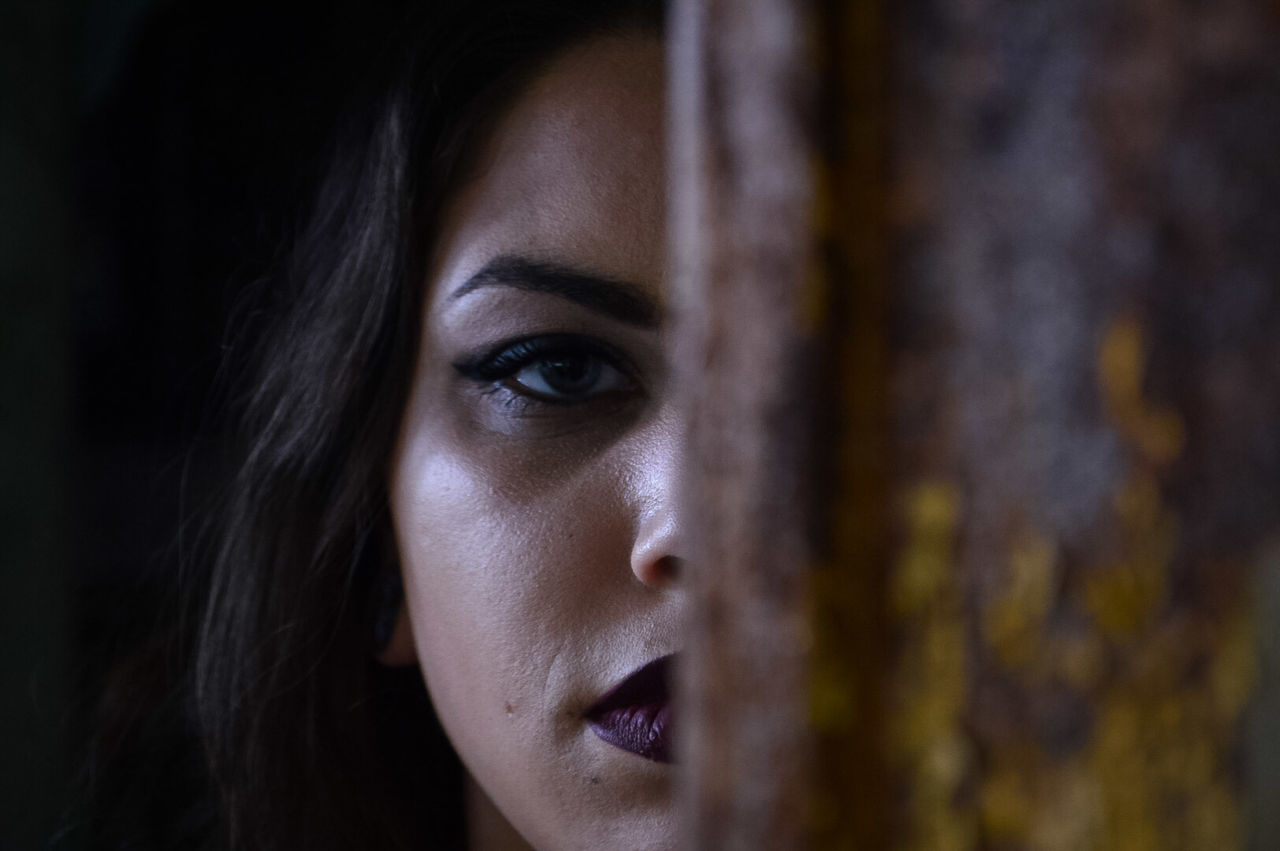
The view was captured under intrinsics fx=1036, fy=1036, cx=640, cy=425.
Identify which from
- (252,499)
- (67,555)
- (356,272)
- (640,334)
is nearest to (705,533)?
(640,334)

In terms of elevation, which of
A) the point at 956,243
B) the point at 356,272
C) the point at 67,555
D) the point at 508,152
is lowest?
the point at 67,555

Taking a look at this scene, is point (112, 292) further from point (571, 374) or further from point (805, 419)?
point (805, 419)

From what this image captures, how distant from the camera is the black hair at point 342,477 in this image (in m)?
A: 1.26

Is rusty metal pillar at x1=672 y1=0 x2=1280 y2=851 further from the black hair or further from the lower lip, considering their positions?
the black hair

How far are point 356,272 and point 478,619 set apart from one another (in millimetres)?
498

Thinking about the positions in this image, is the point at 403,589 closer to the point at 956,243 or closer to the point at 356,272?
the point at 356,272

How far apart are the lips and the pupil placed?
0.32m

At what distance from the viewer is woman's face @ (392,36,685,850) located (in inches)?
40.7

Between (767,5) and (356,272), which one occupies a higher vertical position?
(356,272)

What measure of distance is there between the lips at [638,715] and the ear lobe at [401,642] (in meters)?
0.34

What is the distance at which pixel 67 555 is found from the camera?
1.82 meters

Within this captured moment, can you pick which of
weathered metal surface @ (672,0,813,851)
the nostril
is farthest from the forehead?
weathered metal surface @ (672,0,813,851)

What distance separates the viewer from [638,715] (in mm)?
1030

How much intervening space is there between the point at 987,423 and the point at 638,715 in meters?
0.81
